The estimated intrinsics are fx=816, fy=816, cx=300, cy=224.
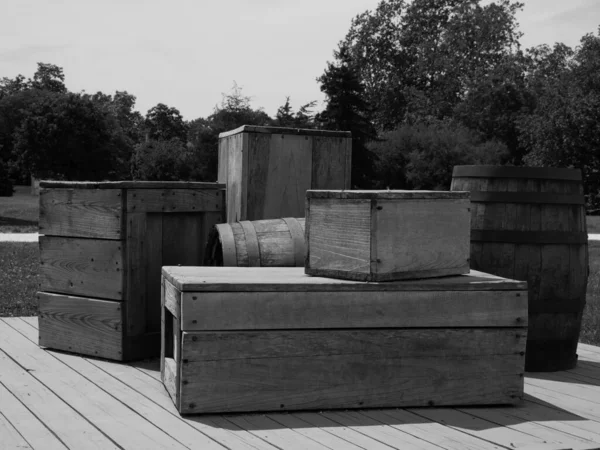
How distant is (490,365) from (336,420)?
896mm

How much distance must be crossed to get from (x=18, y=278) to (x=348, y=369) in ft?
22.9

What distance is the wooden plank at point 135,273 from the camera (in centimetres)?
509

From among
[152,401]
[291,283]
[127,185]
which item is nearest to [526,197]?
[291,283]

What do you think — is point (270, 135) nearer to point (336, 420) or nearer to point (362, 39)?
point (336, 420)

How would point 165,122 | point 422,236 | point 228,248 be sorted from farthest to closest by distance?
point 165,122 < point 228,248 < point 422,236

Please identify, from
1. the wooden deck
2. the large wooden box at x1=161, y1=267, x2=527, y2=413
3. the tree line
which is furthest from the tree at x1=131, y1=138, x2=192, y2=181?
the large wooden box at x1=161, y1=267, x2=527, y2=413

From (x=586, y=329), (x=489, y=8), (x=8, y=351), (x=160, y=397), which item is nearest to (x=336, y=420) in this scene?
(x=160, y=397)

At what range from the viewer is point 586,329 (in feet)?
23.7

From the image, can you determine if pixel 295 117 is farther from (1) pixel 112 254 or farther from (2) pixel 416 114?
(1) pixel 112 254

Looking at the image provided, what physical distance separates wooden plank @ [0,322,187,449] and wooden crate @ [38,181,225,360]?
226mm

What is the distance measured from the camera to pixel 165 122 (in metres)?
80.8

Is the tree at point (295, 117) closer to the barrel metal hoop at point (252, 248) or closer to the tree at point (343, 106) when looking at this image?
the tree at point (343, 106)

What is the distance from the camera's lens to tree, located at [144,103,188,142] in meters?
79.5

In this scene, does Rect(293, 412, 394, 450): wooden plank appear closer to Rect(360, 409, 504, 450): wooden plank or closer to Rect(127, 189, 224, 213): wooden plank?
Rect(360, 409, 504, 450): wooden plank
